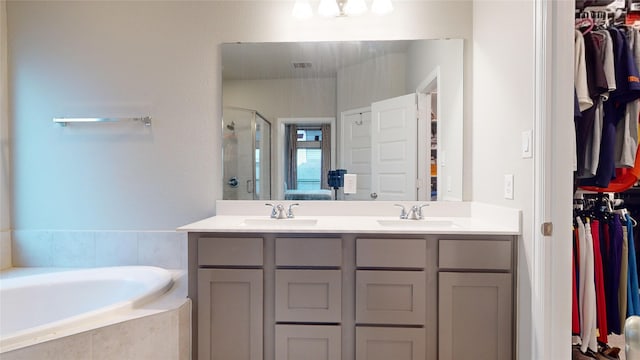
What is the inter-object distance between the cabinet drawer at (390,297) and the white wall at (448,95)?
739 millimetres

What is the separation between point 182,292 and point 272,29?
66.1 inches

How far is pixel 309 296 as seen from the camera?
161cm

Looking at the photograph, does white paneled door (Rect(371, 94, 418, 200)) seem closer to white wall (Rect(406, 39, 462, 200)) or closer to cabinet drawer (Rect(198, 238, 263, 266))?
white wall (Rect(406, 39, 462, 200))

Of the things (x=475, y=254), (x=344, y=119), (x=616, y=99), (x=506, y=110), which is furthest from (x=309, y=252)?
(x=616, y=99)

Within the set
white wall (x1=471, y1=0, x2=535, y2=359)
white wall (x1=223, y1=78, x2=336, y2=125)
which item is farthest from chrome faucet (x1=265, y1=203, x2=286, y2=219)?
white wall (x1=471, y1=0, x2=535, y2=359)

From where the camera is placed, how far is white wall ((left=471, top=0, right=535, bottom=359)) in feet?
4.70

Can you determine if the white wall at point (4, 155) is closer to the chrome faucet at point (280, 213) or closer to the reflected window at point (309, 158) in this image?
the chrome faucet at point (280, 213)

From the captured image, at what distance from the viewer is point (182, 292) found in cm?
176

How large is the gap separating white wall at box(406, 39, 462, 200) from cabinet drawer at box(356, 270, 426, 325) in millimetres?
739

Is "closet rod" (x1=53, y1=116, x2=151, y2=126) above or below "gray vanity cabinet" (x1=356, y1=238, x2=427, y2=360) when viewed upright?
above

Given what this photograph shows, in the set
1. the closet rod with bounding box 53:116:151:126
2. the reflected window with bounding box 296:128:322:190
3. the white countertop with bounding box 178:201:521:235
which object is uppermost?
the closet rod with bounding box 53:116:151:126

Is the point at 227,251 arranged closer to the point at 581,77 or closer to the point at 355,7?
the point at 355,7

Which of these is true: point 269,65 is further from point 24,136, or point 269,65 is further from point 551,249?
point 551,249

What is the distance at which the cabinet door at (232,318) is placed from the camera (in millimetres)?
1611
